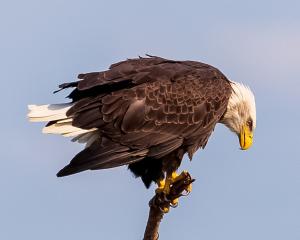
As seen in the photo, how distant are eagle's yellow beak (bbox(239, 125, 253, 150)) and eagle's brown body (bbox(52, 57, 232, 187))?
39.9 inches

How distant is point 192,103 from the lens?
1262 cm

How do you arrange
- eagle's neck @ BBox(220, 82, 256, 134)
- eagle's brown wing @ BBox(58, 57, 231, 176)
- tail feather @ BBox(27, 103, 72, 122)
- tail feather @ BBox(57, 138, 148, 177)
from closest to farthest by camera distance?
tail feather @ BBox(57, 138, 148, 177), tail feather @ BBox(27, 103, 72, 122), eagle's brown wing @ BBox(58, 57, 231, 176), eagle's neck @ BBox(220, 82, 256, 134)

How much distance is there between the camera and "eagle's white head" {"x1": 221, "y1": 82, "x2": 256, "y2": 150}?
13.3 meters

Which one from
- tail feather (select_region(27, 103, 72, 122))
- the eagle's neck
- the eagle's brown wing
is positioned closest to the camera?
tail feather (select_region(27, 103, 72, 122))

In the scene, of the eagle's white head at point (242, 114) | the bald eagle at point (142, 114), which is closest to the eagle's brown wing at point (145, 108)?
the bald eagle at point (142, 114)

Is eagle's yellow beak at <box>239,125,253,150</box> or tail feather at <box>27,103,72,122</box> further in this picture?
eagle's yellow beak at <box>239,125,253,150</box>

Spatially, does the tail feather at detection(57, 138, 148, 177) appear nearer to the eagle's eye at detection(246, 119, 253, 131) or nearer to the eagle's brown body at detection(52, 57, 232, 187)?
the eagle's brown body at detection(52, 57, 232, 187)

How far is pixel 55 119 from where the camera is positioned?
1193 centimetres

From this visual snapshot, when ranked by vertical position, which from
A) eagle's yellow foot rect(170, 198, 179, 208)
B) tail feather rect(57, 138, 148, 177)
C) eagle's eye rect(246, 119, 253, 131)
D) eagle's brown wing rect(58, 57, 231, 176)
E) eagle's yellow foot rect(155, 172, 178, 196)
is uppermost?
eagle's brown wing rect(58, 57, 231, 176)

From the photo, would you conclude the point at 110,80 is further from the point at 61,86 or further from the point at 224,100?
the point at 224,100

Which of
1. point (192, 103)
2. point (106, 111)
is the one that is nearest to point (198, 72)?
point (192, 103)

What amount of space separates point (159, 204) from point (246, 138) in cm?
225

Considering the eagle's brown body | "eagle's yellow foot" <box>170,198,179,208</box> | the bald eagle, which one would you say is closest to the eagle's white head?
the bald eagle

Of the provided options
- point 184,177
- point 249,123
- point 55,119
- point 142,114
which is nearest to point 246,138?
point 249,123
